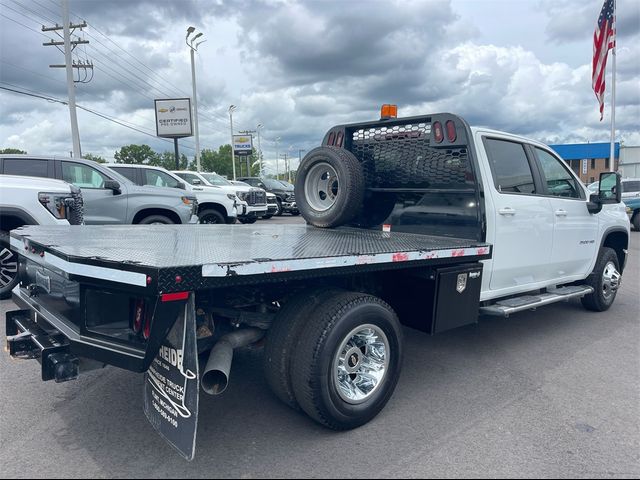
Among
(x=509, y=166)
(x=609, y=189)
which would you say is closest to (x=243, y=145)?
(x=609, y=189)

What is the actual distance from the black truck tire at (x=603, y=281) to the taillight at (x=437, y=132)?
2.94 metres

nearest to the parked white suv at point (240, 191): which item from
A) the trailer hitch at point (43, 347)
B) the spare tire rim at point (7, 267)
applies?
the spare tire rim at point (7, 267)

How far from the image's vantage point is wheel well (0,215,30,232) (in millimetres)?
5809

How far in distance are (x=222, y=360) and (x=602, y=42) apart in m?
21.0

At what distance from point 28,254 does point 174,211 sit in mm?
5843

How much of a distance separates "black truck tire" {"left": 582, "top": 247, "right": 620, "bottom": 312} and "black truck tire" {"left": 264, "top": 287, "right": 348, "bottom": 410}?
4258 millimetres

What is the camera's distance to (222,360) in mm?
2715

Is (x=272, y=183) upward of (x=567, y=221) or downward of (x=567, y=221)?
downward

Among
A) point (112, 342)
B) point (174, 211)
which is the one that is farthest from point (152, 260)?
point (174, 211)

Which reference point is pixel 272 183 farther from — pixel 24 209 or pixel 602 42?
pixel 24 209

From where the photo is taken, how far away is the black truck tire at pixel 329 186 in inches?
179

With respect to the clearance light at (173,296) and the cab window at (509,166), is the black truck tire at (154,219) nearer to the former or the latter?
the cab window at (509,166)

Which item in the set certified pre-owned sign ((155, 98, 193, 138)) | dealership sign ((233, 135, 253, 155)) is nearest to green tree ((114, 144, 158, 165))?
dealership sign ((233, 135, 253, 155))

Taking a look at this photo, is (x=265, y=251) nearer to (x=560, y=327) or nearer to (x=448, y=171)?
A: (x=448, y=171)
